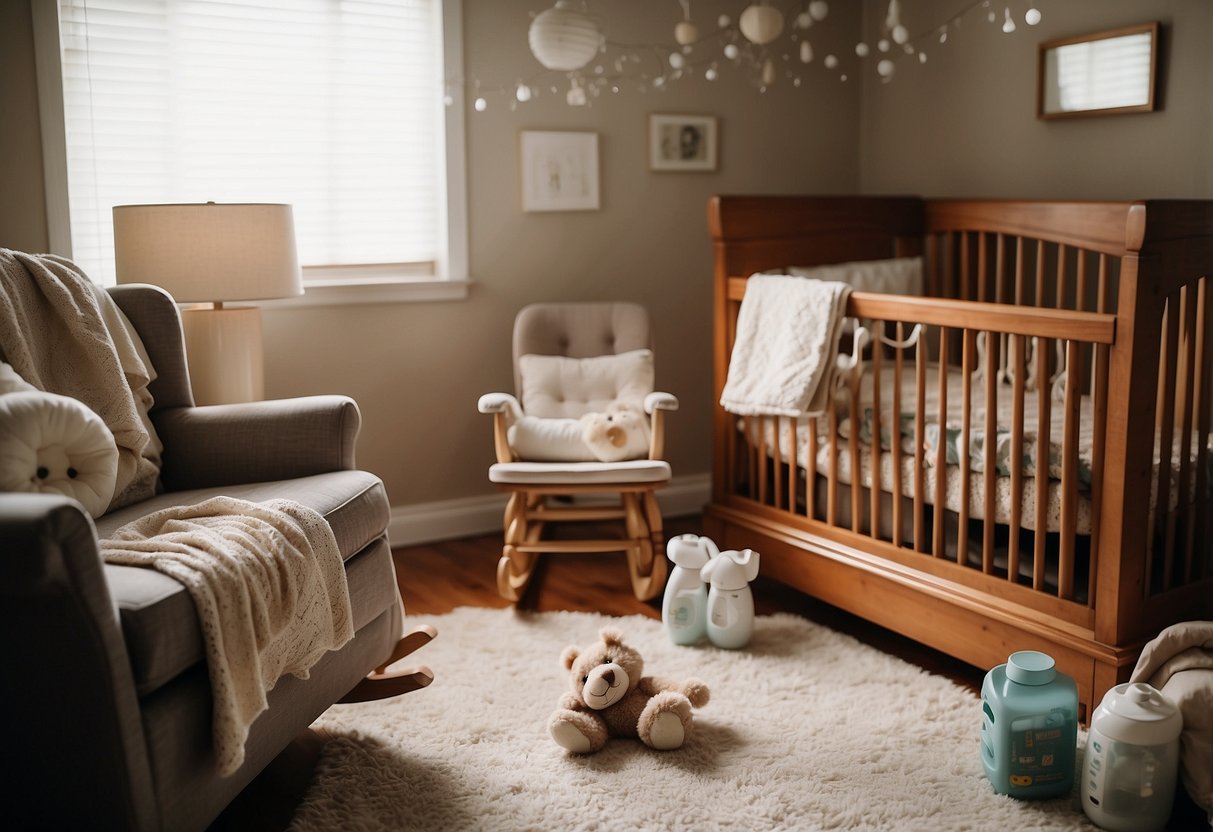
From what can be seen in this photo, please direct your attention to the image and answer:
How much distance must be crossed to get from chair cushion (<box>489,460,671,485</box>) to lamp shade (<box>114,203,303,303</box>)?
30.0 inches

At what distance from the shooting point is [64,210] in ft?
9.82

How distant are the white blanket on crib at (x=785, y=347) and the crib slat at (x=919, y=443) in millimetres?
253

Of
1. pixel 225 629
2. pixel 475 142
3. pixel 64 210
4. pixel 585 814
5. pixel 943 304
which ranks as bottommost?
pixel 585 814

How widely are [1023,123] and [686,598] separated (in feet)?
6.36

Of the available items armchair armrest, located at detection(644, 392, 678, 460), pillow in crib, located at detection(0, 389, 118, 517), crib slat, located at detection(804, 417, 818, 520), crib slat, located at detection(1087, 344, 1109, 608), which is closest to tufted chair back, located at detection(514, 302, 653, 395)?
armchair armrest, located at detection(644, 392, 678, 460)

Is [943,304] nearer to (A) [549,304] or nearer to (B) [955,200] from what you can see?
(B) [955,200]

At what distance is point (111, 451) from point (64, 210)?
1.38m

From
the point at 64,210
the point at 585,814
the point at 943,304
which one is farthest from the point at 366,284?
the point at 585,814

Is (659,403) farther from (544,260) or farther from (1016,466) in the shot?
(1016,466)

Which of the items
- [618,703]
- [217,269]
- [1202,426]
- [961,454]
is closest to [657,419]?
[961,454]

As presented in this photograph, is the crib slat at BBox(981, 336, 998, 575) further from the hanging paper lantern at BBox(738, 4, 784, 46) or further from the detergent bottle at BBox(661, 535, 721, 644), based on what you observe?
the hanging paper lantern at BBox(738, 4, 784, 46)

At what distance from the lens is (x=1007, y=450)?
2418 millimetres

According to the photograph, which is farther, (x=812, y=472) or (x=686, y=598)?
(x=812, y=472)

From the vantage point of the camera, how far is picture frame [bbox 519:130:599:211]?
362 cm
